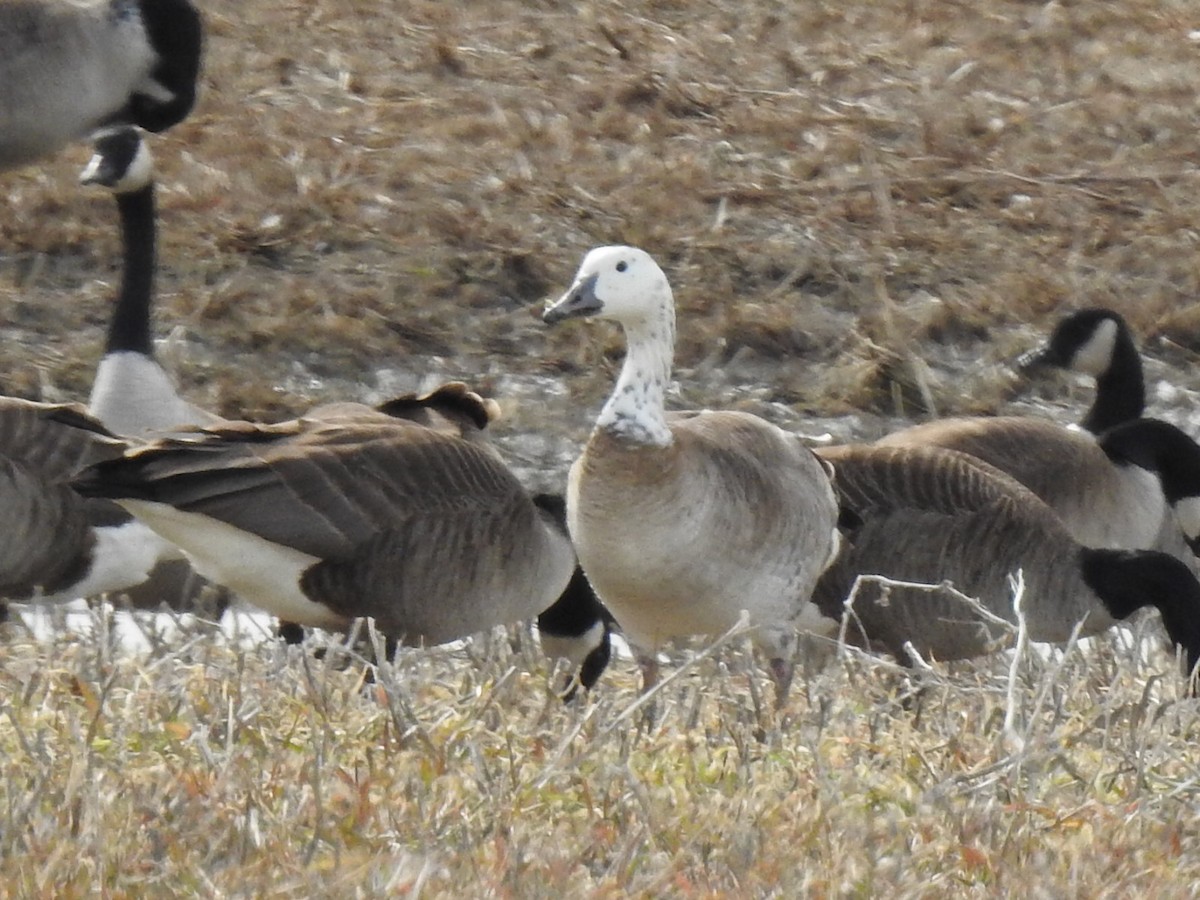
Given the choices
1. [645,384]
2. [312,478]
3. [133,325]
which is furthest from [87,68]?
[645,384]

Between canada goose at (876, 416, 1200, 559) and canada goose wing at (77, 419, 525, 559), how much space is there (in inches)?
80.8

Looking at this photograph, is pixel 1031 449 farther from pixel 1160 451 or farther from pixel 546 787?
pixel 546 787

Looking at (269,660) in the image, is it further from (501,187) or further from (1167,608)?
(501,187)

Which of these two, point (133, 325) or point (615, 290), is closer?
point (615, 290)

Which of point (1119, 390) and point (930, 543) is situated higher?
point (930, 543)

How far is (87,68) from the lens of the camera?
356 inches

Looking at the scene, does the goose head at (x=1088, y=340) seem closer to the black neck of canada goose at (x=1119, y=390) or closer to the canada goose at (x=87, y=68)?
the black neck of canada goose at (x=1119, y=390)

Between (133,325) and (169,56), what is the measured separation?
4.76 ft

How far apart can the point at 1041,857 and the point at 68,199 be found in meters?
7.39

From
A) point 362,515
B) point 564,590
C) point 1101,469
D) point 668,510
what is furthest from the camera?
point 1101,469

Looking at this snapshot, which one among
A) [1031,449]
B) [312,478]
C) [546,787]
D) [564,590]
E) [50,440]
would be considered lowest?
[564,590]

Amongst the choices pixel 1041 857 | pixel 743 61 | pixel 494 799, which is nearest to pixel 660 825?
pixel 494 799

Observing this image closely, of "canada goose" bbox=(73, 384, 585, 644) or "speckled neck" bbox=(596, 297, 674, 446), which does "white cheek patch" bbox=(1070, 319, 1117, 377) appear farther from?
"speckled neck" bbox=(596, 297, 674, 446)

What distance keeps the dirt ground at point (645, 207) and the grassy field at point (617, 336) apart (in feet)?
0.09
